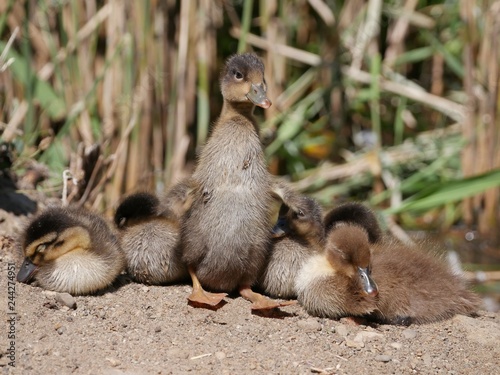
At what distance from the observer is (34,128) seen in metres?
6.91

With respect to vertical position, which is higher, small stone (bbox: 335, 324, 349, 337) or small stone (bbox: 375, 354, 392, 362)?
small stone (bbox: 335, 324, 349, 337)

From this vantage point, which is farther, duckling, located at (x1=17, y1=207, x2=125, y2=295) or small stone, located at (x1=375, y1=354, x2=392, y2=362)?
duckling, located at (x1=17, y1=207, x2=125, y2=295)

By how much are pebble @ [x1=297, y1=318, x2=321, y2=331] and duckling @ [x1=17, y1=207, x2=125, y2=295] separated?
1030mm

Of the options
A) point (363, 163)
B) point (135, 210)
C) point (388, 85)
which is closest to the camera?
point (135, 210)

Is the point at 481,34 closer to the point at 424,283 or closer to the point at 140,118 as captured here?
the point at 140,118

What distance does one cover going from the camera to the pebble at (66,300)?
4211 millimetres

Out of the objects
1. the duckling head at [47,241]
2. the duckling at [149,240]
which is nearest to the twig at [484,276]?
the duckling at [149,240]

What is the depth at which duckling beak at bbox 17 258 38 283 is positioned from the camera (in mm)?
4293

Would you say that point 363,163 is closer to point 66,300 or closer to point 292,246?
point 292,246

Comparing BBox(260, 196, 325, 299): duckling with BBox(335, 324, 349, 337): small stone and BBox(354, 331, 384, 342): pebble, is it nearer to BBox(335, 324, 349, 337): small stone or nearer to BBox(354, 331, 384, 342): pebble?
BBox(335, 324, 349, 337): small stone

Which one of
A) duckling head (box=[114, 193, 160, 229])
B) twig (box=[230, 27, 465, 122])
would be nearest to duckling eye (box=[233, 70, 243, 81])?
duckling head (box=[114, 193, 160, 229])

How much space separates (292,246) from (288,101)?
387 cm

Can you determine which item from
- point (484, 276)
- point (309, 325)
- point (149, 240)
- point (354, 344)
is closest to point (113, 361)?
point (149, 240)

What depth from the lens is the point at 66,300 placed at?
4.22 metres
